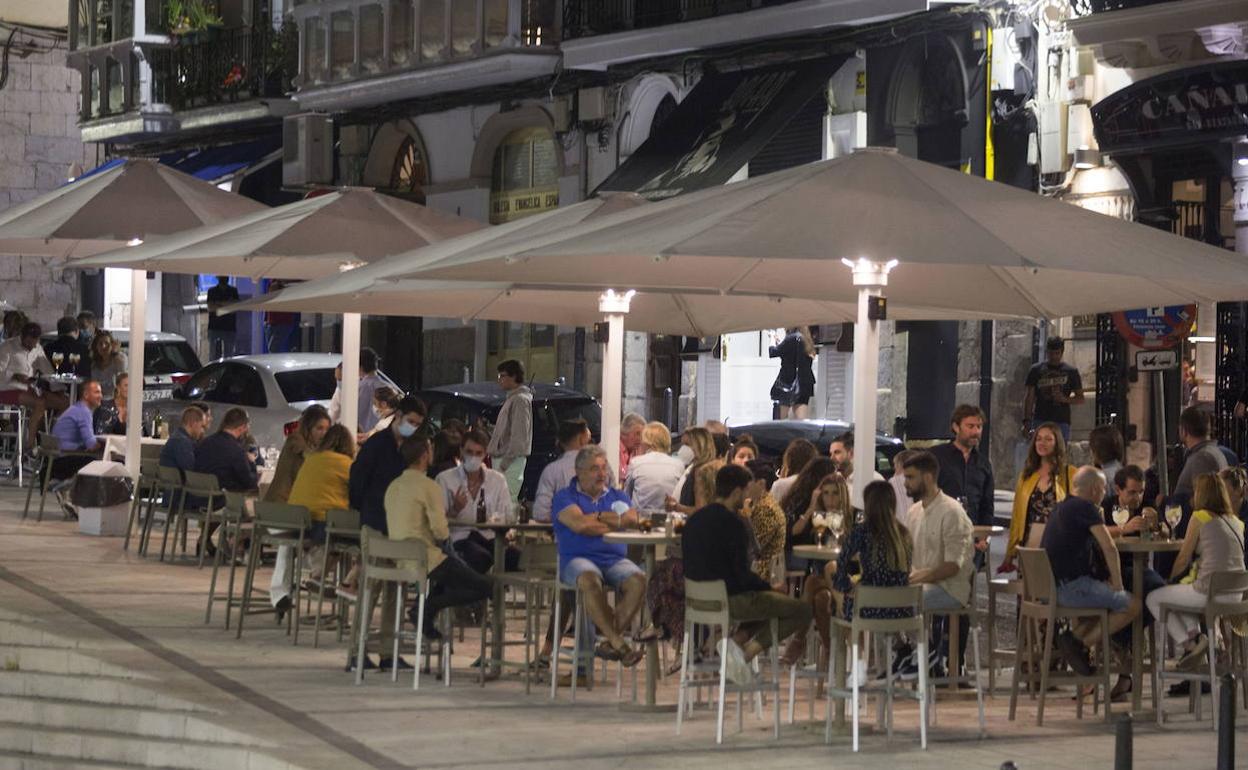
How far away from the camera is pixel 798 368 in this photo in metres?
27.0

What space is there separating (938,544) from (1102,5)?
36.8ft

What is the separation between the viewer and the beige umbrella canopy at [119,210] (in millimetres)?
21109

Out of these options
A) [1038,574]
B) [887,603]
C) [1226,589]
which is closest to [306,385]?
[1038,574]

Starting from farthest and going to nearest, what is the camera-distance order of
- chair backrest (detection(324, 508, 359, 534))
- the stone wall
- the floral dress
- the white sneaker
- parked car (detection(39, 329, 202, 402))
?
the stone wall → parked car (detection(39, 329, 202, 402)) → chair backrest (detection(324, 508, 359, 534)) → the white sneaker → the floral dress

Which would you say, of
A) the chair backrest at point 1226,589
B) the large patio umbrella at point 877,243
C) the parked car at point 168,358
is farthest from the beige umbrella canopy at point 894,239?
the parked car at point 168,358

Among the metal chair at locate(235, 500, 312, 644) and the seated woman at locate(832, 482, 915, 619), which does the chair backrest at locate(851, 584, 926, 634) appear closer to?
the seated woman at locate(832, 482, 915, 619)

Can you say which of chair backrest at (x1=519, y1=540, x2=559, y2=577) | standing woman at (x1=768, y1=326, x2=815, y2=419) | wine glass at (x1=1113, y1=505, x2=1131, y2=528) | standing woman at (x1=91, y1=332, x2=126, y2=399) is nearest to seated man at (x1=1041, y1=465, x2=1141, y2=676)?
wine glass at (x1=1113, y1=505, x2=1131, y2=528)

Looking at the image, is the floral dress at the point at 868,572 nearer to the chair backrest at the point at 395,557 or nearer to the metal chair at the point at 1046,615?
the metal chair at the point at 1046,615

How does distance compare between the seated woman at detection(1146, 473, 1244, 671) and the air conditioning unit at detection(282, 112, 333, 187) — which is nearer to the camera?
the seated woman at detection(1146, 473, 1244, 671)

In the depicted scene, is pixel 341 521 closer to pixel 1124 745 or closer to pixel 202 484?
pixel 202 484

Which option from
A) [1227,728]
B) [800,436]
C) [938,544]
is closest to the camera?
[1227,728]

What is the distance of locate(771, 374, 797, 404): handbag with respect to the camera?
27.0 m

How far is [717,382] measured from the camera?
2995cm

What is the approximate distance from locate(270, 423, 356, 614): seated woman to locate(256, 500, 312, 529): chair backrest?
385 millimetres
